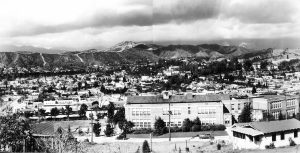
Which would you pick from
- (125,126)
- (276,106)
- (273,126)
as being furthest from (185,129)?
(276,106)

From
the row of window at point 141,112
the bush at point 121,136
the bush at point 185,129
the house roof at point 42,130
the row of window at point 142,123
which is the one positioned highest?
the row of window at point 141,112

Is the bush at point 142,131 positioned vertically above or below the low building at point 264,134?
below

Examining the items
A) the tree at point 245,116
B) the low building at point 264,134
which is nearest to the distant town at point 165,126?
the low building at point 264,134

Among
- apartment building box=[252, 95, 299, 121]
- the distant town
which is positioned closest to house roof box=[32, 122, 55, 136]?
the distant town

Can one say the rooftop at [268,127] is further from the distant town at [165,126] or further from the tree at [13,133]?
the tree at [13,133]

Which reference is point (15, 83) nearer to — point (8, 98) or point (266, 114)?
point (8, 98)

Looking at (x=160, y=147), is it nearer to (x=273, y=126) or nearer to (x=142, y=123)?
(x=273, y=126)

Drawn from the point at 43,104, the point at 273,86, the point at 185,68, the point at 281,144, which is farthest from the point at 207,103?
the point at 185,68
